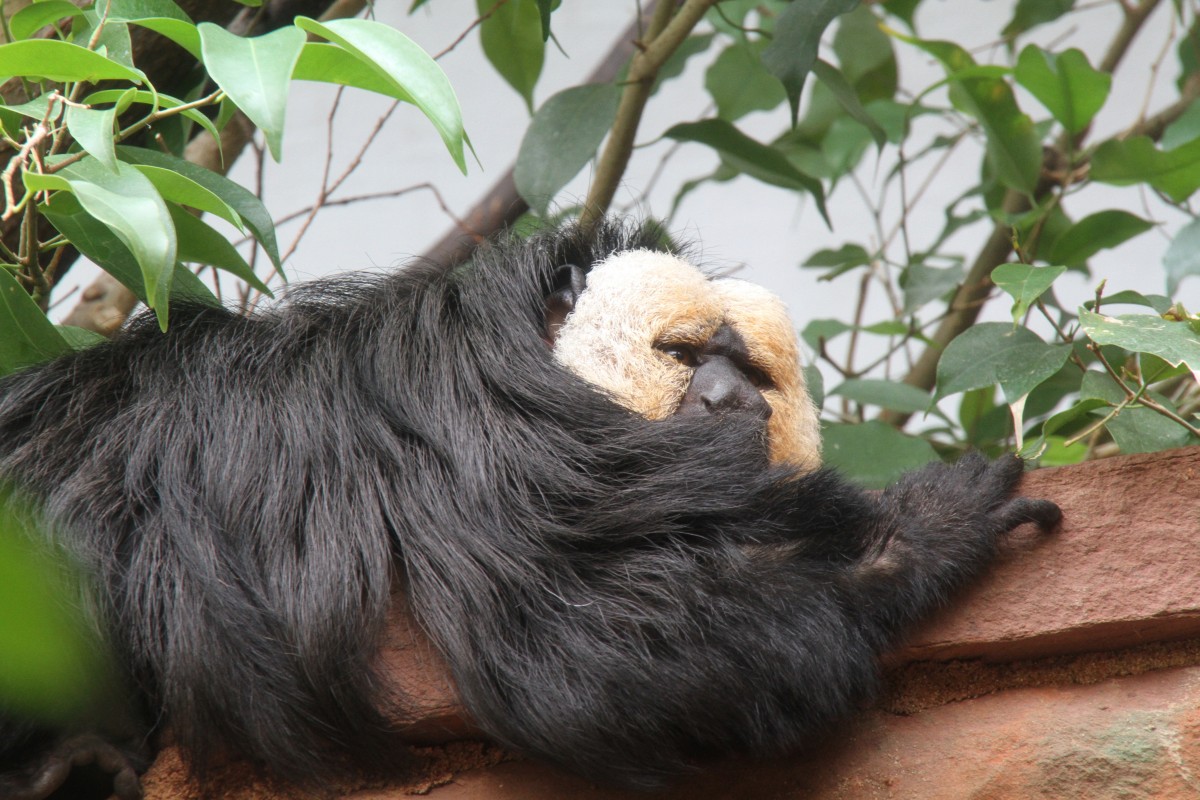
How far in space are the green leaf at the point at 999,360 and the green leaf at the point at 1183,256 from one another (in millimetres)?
403

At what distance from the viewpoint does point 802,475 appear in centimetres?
122

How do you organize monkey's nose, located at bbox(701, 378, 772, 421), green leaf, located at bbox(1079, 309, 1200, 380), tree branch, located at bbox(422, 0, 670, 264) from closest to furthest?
green leaf, located at bbox(1079, 309, 1200, 380), monkey's nose, located at bbox(701, 378, 772, 421), tree branch, located at bbox(422, 0, 670, 264)

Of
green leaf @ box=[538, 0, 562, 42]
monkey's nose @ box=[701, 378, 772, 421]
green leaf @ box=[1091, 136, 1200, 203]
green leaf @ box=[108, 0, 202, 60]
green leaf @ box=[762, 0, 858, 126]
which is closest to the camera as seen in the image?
green leaf @ box=[108, 0, 202, 60]

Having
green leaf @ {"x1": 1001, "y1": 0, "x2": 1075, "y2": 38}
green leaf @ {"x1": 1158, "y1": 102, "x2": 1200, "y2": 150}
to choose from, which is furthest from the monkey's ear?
green leaf @ {"x1": 1001, "y1": 0, "x2": 1075, "y2": 38}

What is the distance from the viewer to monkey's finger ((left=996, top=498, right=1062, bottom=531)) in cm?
117

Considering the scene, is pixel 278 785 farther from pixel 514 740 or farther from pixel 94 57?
pixel 94 57

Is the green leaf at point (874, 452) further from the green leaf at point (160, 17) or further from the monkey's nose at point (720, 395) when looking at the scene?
the green leaf at point (160, 17)

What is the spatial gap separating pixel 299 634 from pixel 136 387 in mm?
371

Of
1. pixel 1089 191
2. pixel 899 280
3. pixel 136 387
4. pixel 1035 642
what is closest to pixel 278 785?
pixel 136 387

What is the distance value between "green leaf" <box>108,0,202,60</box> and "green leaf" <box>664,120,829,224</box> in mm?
922

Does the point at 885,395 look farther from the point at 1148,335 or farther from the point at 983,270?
the point at 1148,335

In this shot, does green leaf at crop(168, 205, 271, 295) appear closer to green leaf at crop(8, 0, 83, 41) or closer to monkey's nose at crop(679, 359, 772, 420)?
green leaf at crop(8, 0, 83, 41)

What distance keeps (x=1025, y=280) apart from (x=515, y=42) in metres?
1.06

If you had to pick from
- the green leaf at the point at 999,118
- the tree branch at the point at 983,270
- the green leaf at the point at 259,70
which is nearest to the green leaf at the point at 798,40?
the green leaf at the point at 999,118
